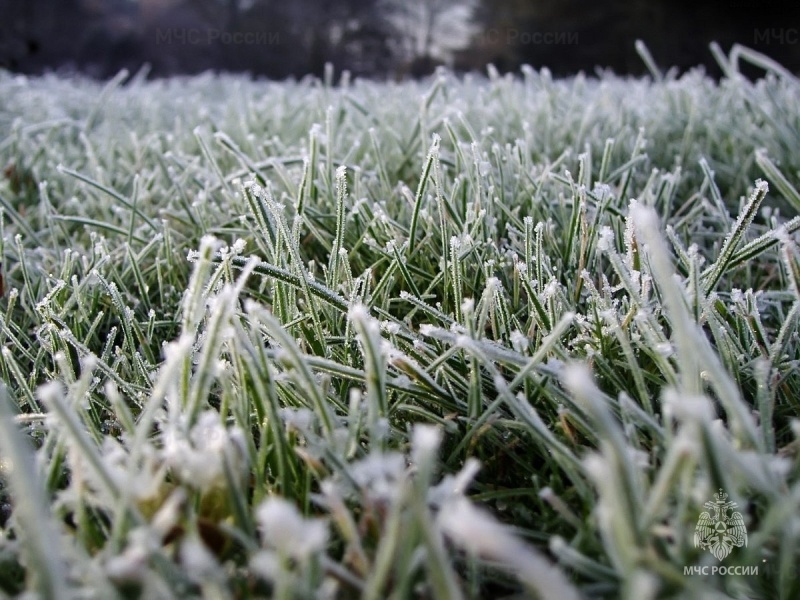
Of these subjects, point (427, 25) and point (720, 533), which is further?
point (427, 25)

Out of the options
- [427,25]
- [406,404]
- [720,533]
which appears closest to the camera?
[720,533]

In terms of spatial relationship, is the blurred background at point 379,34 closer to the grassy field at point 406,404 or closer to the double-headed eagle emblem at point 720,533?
the grassy field at point 406,404

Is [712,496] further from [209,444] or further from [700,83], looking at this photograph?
[700,83]

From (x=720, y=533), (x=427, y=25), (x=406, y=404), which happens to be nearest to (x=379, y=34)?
(x=427, y=25)

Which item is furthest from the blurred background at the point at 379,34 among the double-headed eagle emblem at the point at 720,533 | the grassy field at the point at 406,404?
the double-headed eagle emblem at the point at 720,533

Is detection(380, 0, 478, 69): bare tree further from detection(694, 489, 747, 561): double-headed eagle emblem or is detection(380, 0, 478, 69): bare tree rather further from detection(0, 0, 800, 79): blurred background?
detection(694, 489, 747, 561): double-headed eagle emblem

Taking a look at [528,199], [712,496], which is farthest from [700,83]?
[712,496]

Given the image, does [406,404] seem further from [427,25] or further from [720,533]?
[427,25]
